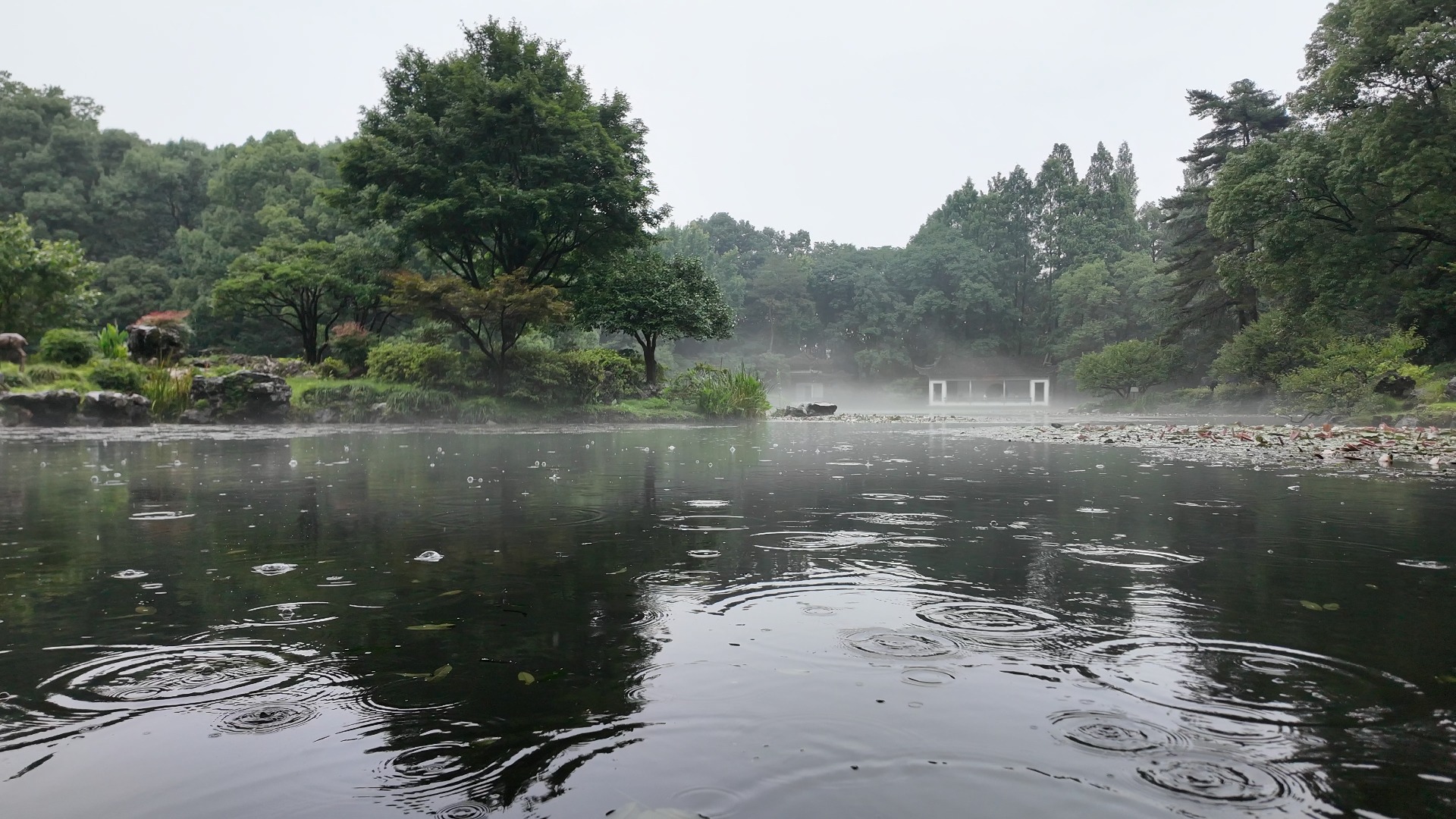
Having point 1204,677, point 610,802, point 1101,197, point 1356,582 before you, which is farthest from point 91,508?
point 1101,197

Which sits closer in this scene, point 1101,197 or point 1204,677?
point 1204,677

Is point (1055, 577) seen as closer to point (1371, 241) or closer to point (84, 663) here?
point (84, 663)

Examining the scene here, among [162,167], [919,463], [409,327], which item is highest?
[162,167]

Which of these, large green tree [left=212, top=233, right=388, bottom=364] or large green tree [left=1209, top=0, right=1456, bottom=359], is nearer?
large green tree [left=1209, top=0, right=1456, bottom=359]

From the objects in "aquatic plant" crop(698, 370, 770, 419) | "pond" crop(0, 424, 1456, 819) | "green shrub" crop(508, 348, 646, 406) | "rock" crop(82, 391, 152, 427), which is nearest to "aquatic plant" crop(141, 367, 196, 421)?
"rock" crop(82, 391, 152, 427)

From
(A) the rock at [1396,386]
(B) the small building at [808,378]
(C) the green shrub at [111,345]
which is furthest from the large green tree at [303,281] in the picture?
(B) the small building at [808,378]

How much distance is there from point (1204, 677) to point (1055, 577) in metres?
1.42

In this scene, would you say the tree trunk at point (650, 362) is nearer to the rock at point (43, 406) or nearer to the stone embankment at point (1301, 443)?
the stone embankment at point (1301, 443)

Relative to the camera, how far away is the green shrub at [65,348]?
67.7ft

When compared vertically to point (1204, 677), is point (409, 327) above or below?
above

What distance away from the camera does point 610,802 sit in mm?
1642

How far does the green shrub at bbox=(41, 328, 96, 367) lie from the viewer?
20625mm

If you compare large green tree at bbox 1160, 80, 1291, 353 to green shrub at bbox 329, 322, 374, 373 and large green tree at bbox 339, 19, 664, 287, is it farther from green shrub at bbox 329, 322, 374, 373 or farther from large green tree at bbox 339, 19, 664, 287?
green shrub at bbox 329, 322, 374, 373

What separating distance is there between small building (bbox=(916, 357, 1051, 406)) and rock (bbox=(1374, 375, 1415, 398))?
3707cm
